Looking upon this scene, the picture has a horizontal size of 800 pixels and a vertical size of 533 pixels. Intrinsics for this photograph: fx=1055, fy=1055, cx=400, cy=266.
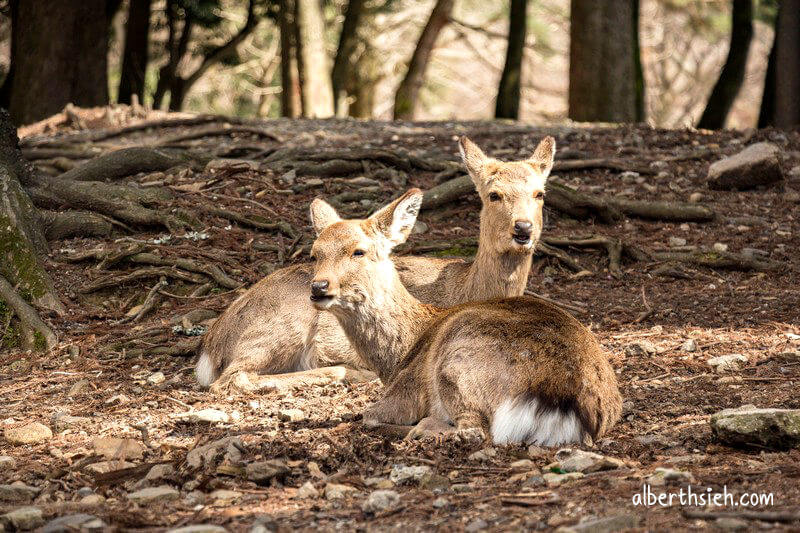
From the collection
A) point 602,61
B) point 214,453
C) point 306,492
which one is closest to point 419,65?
point 602,61

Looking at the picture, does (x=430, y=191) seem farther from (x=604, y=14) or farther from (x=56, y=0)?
(x=56, y=0)

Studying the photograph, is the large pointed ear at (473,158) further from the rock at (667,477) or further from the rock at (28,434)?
the rock at (667,477)

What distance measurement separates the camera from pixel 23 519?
4090 millimetres

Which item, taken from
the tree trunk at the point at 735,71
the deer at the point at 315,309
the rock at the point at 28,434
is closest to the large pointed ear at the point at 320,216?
the deer at the point at 315,309

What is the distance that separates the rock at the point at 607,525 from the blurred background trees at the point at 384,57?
36.1 feet

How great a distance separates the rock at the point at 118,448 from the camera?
A: 502 cm

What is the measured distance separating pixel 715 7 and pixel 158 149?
68.0 feet

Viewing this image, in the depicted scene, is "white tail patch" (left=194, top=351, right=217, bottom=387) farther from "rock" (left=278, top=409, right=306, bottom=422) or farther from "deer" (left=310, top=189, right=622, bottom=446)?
"deer" (left=310, top=189, right=622, bottom=446)

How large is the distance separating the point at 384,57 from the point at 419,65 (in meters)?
4.74

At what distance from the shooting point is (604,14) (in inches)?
605

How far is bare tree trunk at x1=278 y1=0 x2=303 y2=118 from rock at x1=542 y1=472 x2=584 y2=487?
15.4 metres

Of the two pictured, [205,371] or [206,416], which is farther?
[205,371]

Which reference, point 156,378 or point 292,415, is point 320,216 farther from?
point 156,378

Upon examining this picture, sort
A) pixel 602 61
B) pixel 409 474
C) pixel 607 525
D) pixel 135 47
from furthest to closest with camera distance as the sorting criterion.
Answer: pixel 135 47 → pixel 602 61 → pixel 409 474 → pixel 607 525
